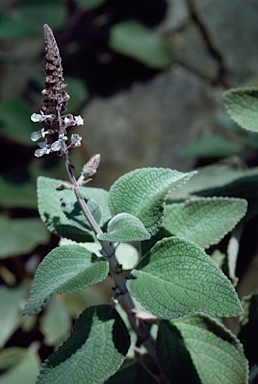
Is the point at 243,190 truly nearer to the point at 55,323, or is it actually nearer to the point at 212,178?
the point at 212,178

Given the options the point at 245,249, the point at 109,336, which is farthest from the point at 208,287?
the point at 245,249

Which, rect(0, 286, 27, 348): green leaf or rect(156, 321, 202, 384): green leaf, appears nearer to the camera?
rect(156, 321, 202, 384): green leaf

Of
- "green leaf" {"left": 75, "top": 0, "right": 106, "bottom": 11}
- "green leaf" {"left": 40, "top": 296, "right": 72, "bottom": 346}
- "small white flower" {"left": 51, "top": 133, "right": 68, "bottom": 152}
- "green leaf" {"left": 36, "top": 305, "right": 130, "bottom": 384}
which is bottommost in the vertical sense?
"green leaf" {"left": 40, "top": 296, "right": 72, "bottom": 346}

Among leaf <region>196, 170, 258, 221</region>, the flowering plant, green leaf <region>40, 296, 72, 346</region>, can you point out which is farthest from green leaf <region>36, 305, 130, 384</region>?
green leaf <region>40, 296, 72, 346</region>

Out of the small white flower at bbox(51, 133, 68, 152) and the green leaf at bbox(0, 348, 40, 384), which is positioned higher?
the small white flower at bbox(51, 133, 68, 152)

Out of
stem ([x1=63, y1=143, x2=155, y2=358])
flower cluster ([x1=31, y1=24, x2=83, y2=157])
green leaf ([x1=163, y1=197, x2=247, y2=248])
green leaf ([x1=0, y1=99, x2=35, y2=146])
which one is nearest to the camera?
flower cluster ([x1=31, y1=24, x2=83, y2=157])

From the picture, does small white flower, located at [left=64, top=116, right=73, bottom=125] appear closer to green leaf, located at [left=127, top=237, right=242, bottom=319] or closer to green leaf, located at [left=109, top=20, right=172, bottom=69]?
green leaf, located at [left=127, top=237, right=242, bottom=319]

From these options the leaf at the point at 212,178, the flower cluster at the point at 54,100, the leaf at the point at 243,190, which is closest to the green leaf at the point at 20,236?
the leaf at the point at 212,178
